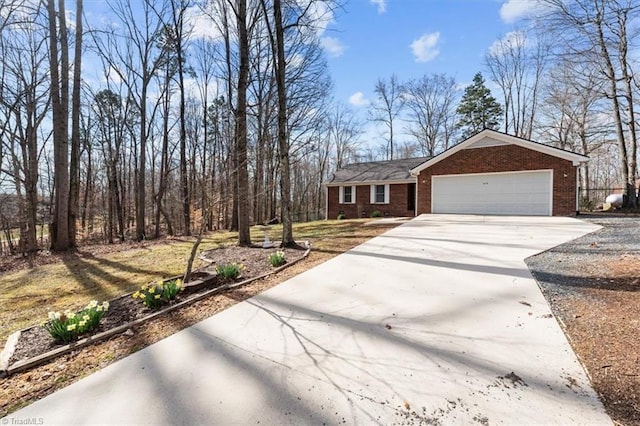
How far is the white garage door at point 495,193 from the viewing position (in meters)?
12.7

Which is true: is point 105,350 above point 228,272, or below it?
below

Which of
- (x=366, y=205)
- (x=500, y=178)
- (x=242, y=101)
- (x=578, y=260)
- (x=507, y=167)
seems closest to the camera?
(x=578, y=260)

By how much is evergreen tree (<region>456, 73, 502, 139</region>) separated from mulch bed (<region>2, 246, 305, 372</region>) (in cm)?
2630

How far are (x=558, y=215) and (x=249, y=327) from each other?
14.0 metres

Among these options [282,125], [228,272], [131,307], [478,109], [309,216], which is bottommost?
[131,307]

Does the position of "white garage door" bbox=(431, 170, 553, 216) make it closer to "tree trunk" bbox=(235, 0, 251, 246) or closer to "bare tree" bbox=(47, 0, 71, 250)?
"tree trunk" bbox=(235, 0, 251, 246)

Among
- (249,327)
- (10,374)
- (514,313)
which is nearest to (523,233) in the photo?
(514,313)

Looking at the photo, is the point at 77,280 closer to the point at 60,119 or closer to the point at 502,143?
the point at 60,119

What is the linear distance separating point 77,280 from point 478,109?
30.7m

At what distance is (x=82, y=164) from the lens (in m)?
21.9

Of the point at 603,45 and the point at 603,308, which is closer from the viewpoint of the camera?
the point at 603,308

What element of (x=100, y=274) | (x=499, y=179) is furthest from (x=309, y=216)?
(x=100, y=274)

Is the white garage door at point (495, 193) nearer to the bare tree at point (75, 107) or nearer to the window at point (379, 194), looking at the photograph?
the window at point (379, 194)

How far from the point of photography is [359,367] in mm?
2584
